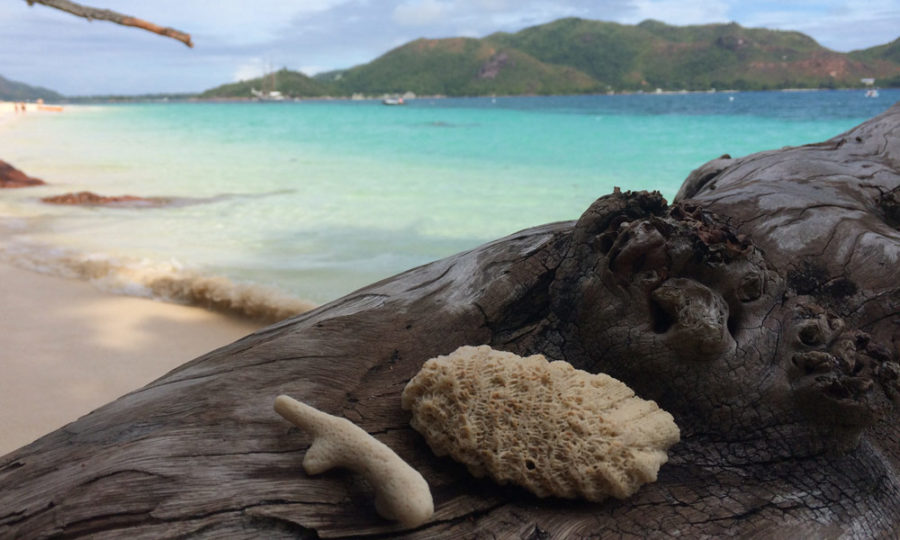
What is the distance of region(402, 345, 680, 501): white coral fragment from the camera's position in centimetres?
156

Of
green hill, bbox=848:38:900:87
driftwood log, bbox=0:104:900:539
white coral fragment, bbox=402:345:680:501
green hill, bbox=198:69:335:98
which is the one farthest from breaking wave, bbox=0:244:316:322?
green hill, bbox=198:69:335:98

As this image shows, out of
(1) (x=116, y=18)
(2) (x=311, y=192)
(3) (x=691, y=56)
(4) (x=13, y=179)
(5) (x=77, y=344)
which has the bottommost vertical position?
(5) (x=77, y=344)

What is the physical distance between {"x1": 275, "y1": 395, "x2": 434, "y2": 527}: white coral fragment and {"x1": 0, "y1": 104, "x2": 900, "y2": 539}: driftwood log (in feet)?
0.20

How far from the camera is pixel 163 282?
6.27 meters

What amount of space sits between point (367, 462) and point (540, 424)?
471 millimetres

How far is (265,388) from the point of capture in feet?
6.01

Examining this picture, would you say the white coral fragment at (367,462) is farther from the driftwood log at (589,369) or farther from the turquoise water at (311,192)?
the turquoise water at (311,192)

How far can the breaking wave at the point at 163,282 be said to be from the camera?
19.0 ft

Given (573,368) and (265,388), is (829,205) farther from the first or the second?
(265,388)

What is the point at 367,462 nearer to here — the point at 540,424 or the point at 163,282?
the point at 540,424

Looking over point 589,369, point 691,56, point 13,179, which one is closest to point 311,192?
point 13,179

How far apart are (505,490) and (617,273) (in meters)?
0.74

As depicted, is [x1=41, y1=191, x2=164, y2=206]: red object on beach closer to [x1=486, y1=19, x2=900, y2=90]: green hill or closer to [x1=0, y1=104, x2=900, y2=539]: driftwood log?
[x1=0, y1=104, x2=900, y2=539]: driftwood log

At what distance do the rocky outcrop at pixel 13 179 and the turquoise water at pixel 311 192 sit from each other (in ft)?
1.49
